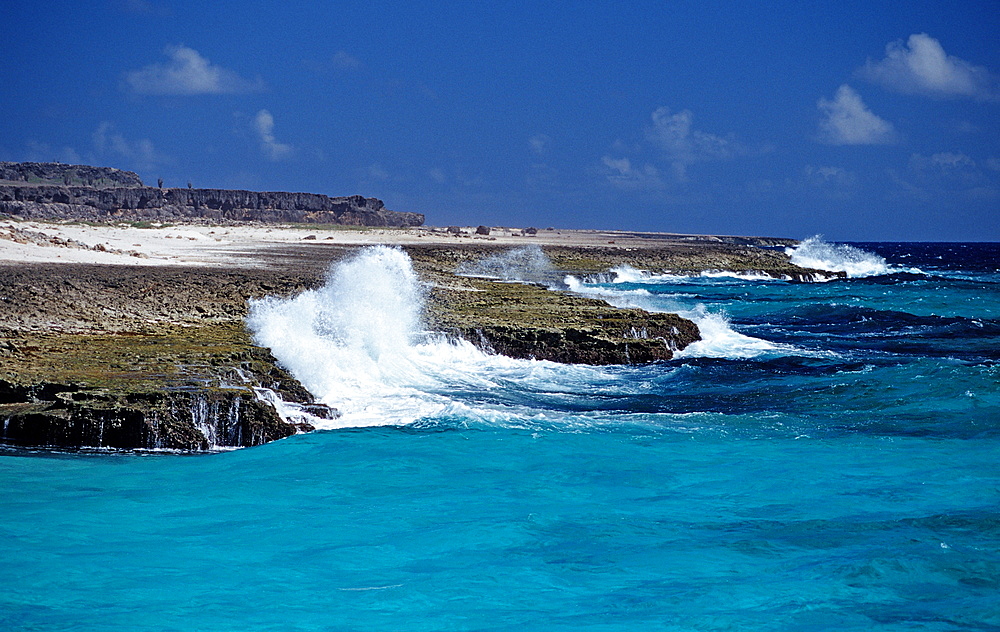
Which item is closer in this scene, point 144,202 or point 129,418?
point 129,418

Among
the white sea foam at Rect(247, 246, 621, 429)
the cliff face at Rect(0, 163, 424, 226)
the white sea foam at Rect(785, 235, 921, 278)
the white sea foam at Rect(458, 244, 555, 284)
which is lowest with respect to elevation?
the white sea foam at Rect(247, 246, 621, 429)

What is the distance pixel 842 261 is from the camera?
190 ft

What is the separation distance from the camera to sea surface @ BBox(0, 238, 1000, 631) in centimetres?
622

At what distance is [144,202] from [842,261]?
50.1 metres

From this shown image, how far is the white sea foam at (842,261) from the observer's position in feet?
173

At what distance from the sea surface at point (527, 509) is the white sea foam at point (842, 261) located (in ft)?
129

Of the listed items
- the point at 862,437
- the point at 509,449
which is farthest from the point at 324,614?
the point at 862,437

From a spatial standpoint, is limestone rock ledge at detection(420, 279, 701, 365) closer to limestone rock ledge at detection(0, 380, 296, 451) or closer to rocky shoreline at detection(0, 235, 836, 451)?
rocky shoreline at detection(0, 235, 836, 451)

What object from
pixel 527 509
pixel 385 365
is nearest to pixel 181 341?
pixel 385 365

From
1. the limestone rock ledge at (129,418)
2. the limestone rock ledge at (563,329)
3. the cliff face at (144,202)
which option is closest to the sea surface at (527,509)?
the limestone rock ledge at (129,418)

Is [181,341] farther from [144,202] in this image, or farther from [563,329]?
[144,202]

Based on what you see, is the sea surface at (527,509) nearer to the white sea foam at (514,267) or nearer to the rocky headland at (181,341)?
the rocky headland at (181,341)

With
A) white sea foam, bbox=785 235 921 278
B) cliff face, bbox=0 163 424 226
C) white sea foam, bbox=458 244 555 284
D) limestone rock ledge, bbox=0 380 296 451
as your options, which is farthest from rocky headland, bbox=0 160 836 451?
cliff face, bbox=0 163 424 226

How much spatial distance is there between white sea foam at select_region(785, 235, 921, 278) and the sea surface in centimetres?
3919
